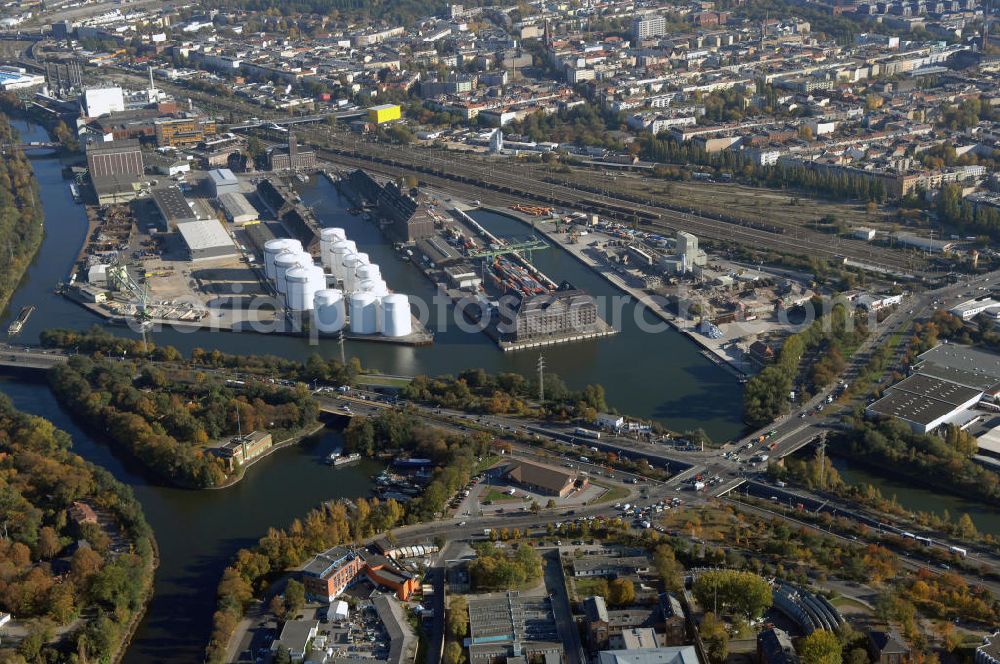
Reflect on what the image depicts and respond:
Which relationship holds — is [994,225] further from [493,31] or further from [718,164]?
[493,31]

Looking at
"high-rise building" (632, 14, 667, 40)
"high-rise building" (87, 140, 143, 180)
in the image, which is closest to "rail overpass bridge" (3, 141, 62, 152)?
"high-rise building" (87, 140, 143, 180)

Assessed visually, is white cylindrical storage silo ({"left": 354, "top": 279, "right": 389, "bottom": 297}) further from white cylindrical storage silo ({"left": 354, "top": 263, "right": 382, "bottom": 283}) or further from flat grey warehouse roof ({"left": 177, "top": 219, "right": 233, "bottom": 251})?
flat grey warehouse roof ({"left": 177, "top": 219, "right": 233, "bottom": 251})

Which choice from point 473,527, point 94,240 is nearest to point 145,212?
point 94,240

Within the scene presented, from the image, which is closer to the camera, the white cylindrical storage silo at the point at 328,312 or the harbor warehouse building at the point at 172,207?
the white cylindrical storage silo at the point at 328,312

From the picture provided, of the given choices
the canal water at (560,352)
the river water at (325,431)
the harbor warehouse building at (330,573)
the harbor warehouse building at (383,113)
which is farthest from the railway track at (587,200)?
the harbor warehouse building at (330,573)

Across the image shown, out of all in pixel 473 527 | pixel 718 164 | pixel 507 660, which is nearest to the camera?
pixel 507 660

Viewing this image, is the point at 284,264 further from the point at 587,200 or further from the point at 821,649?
the point at 821,649

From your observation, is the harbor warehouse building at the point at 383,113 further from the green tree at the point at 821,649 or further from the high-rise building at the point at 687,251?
the green tree at the point at 821,649

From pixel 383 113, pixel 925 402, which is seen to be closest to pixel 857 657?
pixel 925 402
